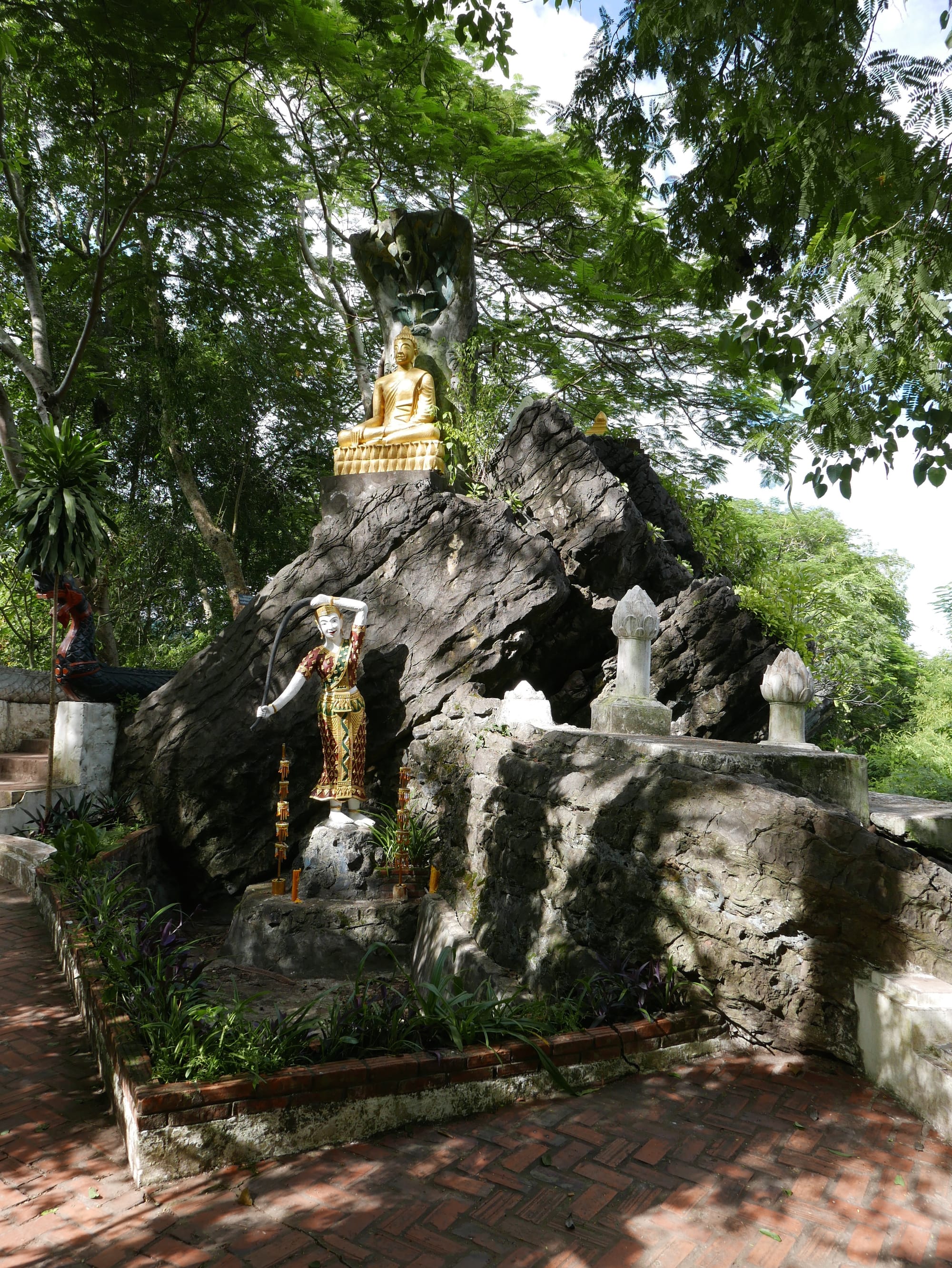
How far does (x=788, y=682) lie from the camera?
6.73 metres

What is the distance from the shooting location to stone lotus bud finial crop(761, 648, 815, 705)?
6.75 metres

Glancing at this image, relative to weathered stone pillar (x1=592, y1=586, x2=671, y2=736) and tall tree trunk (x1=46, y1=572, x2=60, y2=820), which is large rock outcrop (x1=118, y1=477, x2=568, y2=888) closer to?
tall tree trunk (x1=46, y1=572, x2=60, y2=820)

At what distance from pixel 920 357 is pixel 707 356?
11.4 m

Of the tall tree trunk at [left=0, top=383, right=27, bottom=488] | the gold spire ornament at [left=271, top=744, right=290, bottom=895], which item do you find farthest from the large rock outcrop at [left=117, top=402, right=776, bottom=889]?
the tall tree trunk at [left=0, top=383, right=27, bottom=488]

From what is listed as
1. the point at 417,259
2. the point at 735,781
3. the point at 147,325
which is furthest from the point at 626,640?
the point at 147,325

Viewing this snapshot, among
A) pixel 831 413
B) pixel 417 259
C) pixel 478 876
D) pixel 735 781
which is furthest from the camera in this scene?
pixel 417 259

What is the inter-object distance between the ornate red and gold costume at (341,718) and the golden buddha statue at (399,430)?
11.1 feet

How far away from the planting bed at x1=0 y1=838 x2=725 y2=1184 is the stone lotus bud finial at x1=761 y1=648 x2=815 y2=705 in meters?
2.97

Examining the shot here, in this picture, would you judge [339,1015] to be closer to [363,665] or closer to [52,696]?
[363,665]

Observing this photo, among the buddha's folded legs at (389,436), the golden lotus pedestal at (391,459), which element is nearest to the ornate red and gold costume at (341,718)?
the golden lotus pedestal at (391,459)

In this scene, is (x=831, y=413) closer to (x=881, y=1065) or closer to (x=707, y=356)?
(x=881, y=1065)

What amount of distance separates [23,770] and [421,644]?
525 cm

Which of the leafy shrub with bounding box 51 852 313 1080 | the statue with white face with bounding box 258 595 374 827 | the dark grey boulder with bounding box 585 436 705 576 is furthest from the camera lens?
the dark grey boulder with bounding box 585 436 705 576

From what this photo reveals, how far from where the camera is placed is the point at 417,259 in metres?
12.7
